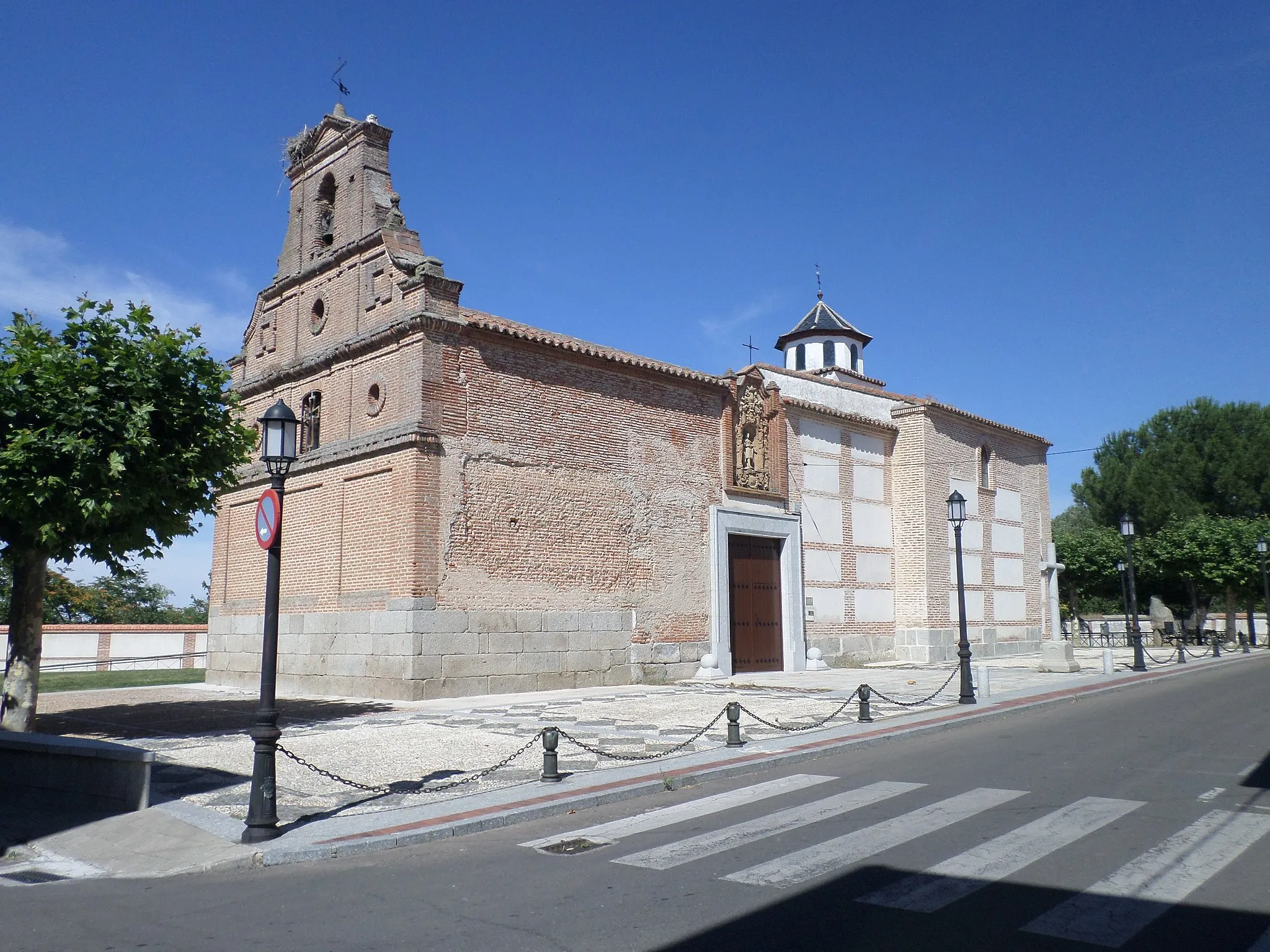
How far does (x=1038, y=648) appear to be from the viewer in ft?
99.9

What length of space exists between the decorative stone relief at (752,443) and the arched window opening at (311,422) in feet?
30.6

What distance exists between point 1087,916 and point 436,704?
1184 cm

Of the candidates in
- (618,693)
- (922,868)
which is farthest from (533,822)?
(618,693)

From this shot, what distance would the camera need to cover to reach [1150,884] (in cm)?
532

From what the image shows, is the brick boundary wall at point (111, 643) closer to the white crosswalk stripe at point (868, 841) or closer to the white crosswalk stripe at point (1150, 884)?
the white crosswalk stripe at point (868, 841)

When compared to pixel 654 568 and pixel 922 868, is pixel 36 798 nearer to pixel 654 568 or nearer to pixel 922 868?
pixel 922 868

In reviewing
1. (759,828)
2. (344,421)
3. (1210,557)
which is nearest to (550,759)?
(759,828)

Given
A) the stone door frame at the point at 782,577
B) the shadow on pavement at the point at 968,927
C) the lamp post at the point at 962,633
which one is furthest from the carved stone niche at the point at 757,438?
the shadow on pavement at the point at 968,927

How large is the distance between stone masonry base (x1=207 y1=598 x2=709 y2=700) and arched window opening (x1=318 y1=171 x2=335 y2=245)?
8140 millimetres

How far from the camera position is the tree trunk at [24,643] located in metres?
11.4

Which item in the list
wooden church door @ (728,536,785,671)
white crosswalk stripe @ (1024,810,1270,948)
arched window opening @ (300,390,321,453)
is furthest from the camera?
wooden church door @ (728,536,785,671)

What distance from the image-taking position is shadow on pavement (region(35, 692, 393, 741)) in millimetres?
12500

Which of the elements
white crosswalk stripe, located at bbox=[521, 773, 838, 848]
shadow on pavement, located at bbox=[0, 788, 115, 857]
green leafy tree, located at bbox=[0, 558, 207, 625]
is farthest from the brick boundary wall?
white crosswalk stripe, located at bbox=[521, 773, 838, 848]

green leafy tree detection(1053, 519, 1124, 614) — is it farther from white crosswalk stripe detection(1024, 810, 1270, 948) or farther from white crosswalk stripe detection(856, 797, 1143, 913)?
white crosswalk stripe detection(1024, 810, 1270, 948)
